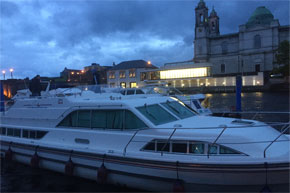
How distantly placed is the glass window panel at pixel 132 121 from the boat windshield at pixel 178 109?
4.06ft

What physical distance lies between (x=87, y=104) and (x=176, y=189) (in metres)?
3.85

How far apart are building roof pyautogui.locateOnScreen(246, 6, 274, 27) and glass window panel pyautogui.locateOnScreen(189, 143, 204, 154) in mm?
72911

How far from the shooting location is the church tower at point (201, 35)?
7262 cm

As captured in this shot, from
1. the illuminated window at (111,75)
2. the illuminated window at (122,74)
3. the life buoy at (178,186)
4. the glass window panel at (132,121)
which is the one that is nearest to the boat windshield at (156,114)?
the glass window panel at (132,121)

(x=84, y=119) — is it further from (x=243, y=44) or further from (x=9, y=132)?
(x=243, y=44)

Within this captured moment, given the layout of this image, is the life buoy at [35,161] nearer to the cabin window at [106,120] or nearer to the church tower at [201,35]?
the cabin window at [106,120]

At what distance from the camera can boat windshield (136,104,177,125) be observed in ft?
21.4

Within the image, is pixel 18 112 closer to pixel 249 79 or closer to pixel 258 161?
pixel 258 161

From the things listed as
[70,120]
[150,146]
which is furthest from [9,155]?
[150,146]

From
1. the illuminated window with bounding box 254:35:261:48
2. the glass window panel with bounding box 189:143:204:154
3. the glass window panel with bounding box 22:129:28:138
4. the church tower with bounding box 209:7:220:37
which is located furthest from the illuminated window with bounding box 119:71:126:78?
the glass window panel with bounding box 189:143:204:154

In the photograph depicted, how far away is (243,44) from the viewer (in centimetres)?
6719

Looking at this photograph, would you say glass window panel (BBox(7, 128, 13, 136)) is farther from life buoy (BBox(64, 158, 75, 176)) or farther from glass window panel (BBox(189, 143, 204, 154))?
glass window panel (BBox(189, 143, 204, 154))

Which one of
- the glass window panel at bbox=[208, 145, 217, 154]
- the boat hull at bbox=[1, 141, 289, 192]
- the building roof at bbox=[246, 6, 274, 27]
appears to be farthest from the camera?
the building roof at bbox=[246, 6, 274, 27]

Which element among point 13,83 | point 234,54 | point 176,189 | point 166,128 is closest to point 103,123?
point 166,128
